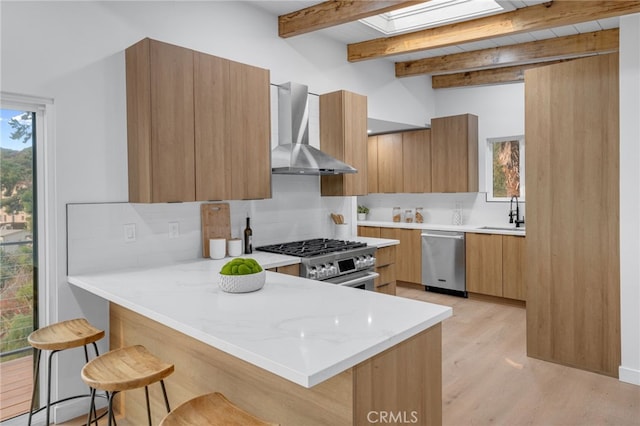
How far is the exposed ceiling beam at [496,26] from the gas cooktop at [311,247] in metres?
1.98

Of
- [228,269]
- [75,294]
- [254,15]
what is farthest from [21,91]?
[254,15]

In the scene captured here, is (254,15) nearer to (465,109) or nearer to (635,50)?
(635,50)

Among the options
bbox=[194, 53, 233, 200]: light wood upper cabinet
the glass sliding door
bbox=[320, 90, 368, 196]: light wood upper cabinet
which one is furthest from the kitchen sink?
the glass sliding door

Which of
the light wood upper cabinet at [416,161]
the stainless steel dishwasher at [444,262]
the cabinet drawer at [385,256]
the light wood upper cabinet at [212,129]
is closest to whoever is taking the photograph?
the light wood upper cabinet at [212,129]

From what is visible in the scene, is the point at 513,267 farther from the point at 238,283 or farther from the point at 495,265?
the point at 238,283

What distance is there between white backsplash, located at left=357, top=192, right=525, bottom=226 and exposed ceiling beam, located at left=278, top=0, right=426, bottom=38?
11.1 feet

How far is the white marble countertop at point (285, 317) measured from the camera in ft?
4.30

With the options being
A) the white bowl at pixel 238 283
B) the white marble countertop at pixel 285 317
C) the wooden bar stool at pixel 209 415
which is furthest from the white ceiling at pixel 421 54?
the wooden bar stool at pixel 209 415

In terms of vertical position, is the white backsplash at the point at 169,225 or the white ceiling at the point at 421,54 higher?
the white ceiling at the point at 421,54

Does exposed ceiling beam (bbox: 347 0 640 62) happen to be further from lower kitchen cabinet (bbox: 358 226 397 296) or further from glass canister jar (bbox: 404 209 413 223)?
glass canister jar (bbox: 404 209 413 223)

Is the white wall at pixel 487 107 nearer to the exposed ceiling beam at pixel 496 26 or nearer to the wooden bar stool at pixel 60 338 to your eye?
the exposed ceiling beam at pixel 496 26

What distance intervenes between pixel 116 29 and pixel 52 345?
1.99 meters

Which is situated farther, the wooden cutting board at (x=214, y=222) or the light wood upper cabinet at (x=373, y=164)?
the light wood upper cabinet at (x=373, y=164)

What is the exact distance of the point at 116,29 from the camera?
2.81m
